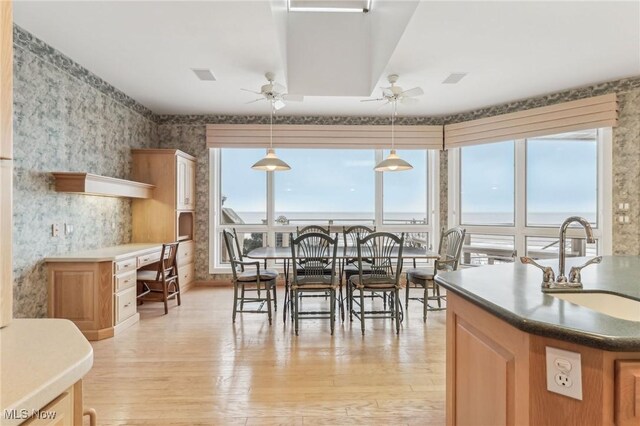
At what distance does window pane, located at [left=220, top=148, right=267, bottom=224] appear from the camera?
5.49m

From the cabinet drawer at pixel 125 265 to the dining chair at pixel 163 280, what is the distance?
29 centimetres

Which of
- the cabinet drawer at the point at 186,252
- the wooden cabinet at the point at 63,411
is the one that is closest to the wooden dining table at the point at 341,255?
the cabinet drawer at the point at 186,252

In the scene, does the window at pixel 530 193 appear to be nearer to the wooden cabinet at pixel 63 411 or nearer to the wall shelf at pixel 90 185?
the wall shelf at pixel 90 185

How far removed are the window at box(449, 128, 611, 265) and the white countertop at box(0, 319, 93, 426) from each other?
5.10 meters

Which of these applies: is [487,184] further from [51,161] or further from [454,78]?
[51,161]

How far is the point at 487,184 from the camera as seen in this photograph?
504 cm

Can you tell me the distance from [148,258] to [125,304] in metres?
0.65

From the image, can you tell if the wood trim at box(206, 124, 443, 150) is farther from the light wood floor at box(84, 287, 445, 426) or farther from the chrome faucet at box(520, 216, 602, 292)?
the chrome faucet at box(520, 216, 602, 292)

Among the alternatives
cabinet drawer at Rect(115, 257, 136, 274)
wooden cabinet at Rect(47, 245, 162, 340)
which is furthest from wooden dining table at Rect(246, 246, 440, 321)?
wooden cabinet at Rect(47, 245, 162, 340)

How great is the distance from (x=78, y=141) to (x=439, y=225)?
5188 millimetres

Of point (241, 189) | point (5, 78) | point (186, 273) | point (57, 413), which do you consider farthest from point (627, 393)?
point (241, 189)

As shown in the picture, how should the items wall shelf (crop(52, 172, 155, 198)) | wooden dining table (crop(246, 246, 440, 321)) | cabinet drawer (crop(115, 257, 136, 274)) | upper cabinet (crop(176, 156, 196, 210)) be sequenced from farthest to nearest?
1. upper cabinet (crop(176, 156, 196, 210))
2. wooden dining table (crop(246, 246, 440, 321))
3. cabinet drawer (crop(115, 257, 136, 274))
4. wall shelf (crop(52, 172, 155, 198))

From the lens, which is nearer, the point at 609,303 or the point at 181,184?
the point at 609,303

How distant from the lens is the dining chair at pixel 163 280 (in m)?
3.80
